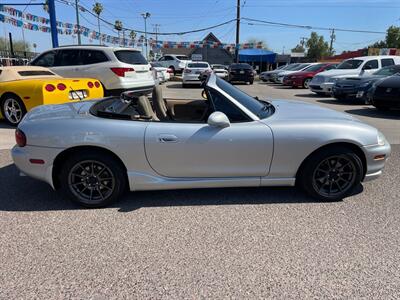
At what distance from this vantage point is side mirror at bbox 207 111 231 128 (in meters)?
3.21

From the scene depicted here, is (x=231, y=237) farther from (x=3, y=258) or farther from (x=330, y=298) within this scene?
(x=3, y=258)

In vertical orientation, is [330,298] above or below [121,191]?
below

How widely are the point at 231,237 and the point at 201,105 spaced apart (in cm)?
203

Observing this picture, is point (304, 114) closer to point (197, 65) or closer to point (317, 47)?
point (197, 65)

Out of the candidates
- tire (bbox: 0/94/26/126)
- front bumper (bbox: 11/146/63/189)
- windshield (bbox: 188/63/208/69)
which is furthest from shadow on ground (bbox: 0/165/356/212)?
windshield (bbox: 188/63/208/69)

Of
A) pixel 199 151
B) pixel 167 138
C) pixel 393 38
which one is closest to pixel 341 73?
pixel 199 151

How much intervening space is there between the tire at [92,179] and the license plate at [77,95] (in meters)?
3.80

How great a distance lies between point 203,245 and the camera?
9.08 feet

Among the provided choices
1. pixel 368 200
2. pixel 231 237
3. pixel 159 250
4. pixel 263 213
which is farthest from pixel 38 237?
pixel 368 200

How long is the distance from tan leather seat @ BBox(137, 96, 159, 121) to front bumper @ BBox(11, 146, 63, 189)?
97 cm

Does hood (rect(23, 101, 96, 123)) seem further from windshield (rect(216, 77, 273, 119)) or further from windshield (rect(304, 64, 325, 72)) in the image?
windshield (rect(304, 64, 325, 72))

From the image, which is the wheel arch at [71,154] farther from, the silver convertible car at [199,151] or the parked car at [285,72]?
the parked car at [285,72]

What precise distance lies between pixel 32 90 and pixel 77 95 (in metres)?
0.87

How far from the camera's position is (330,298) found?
2.16 meters
